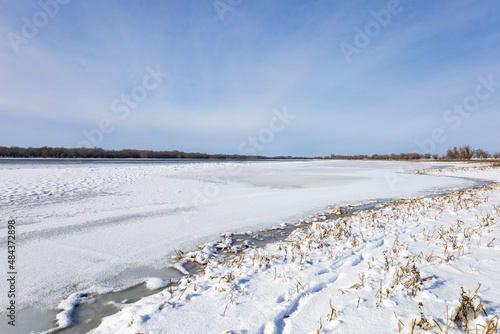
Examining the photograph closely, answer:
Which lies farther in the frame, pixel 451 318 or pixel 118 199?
pixel 118 199

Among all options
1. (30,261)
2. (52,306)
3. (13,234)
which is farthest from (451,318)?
(13,234)

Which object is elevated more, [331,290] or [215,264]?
[331,290]

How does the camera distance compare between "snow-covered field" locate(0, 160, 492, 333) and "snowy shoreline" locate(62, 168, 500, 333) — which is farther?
"snow-covered field" locate(0, 160, 492, 333)

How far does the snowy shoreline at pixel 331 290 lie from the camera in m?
2.62

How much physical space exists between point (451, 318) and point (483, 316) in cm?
32

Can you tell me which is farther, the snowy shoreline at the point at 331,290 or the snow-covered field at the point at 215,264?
Result: the snow-covered field at the point at 215,264

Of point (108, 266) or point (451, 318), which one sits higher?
point (451, 318)

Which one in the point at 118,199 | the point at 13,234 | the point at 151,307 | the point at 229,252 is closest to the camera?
the point at 151,307

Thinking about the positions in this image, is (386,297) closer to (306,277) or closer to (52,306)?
(306,277)

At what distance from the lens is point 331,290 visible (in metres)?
3.33

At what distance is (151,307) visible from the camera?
118 inches

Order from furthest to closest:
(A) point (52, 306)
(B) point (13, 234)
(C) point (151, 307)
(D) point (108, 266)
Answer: (B) point (13, 234) < (D) point (108, 266) < (A) point (52, 306) < (C) point (151, 307)

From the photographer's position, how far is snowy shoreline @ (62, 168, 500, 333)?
103 inches

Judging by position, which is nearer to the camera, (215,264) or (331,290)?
(331,290)
